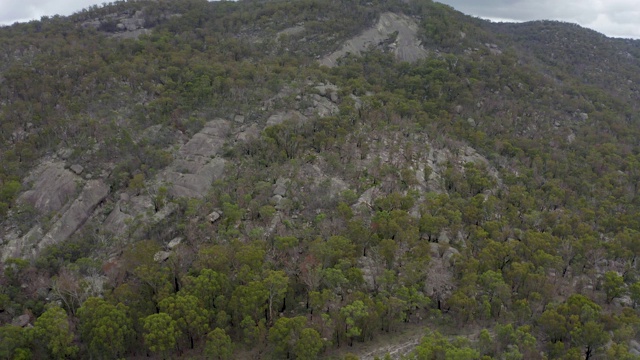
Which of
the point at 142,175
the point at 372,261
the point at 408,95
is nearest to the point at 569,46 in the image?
the point at 408,95

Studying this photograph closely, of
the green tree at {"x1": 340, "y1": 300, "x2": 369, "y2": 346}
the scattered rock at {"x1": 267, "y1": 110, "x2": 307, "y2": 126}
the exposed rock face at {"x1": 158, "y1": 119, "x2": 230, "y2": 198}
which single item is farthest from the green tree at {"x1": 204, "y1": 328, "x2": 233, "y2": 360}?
the scattered rock at {"x1": 267, "y1": 110, "x2": 307, "y2": 126}

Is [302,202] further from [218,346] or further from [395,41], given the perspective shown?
[395,41]

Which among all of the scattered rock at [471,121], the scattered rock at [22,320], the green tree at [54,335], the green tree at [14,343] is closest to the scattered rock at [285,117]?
the scattered rock at [471,121]

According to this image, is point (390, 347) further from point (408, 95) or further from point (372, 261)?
point (408, 95)

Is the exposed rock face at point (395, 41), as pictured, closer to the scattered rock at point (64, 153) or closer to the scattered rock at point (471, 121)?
the scattered rock at point (471, 121)

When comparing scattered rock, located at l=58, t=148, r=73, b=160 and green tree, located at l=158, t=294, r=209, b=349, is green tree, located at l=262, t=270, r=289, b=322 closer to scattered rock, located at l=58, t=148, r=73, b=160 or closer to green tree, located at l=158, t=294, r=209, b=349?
green tree, located at l=158, t=294, r=209, b=349

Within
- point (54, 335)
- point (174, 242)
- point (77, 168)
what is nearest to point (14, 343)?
point (54, 335)
